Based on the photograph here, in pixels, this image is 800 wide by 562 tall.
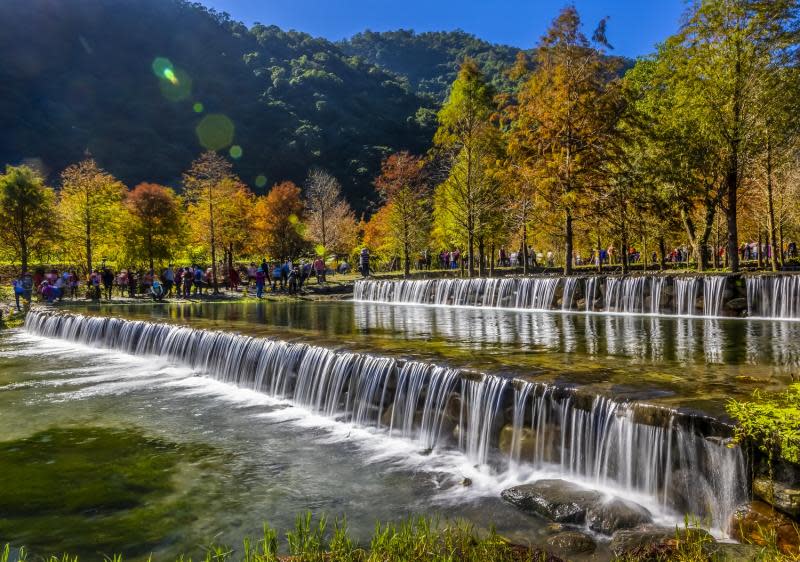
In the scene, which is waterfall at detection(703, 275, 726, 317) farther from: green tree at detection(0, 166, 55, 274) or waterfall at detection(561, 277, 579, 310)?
green tree at detection(0, 166, 55, 274)

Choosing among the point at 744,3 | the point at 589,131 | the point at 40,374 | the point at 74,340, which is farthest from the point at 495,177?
the point at 40,374

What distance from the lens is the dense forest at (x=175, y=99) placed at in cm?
10500

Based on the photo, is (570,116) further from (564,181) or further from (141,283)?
(141,283)

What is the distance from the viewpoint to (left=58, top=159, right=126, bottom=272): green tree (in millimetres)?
36250

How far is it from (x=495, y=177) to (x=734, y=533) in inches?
1150

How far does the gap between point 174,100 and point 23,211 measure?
10396 cm

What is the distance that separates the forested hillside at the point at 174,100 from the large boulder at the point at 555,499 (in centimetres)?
10062

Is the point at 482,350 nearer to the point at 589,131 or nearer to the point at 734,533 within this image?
the point at 734,533

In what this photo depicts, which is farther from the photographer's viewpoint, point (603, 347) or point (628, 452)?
point (603, 347)

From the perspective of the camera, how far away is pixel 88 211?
36.2m

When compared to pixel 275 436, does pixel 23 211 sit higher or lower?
higher

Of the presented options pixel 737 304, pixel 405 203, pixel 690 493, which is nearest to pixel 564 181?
pixel 737 304

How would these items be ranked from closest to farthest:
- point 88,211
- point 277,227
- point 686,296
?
point 686,296 < point 88,211 < point 277,227

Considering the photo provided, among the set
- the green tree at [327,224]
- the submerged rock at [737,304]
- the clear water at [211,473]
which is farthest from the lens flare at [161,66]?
the clear water at [211,473]
